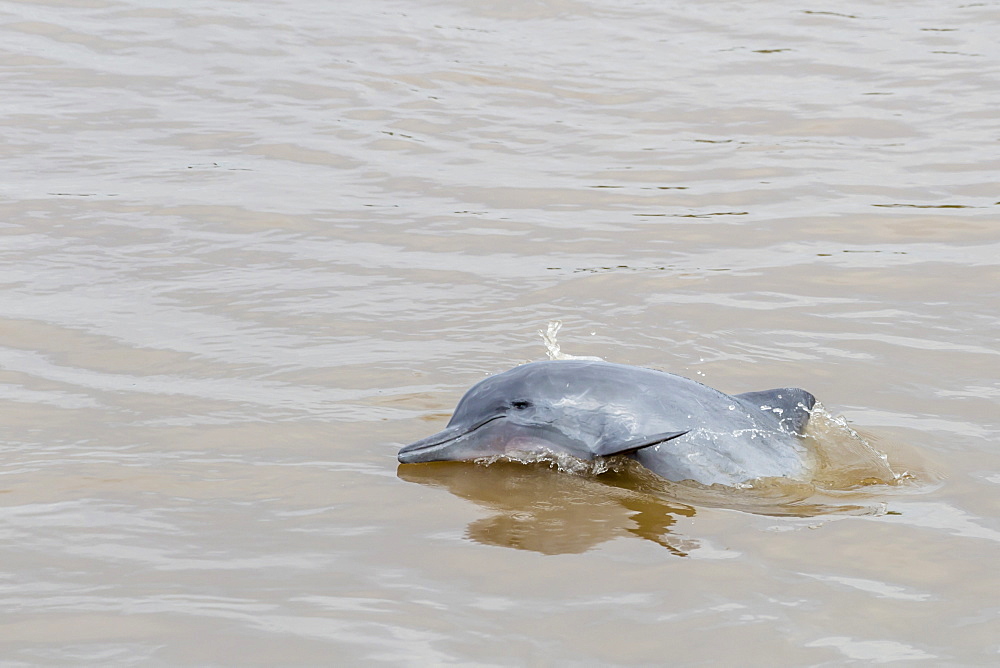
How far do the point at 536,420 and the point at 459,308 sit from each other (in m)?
2.39

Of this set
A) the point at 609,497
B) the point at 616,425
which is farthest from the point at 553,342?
the point at 609,497

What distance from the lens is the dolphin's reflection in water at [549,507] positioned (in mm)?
5109

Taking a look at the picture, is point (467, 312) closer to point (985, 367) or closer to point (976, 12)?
point (985, 367)

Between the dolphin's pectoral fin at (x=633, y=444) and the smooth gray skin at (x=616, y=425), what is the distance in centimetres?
2

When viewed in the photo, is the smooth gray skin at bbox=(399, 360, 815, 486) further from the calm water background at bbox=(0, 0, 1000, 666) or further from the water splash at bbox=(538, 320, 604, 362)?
the water splash at bbox=(538, 320, 604, 362)

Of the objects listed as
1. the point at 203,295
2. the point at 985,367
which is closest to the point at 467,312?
the point at 203,295

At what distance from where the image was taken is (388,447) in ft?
20.1

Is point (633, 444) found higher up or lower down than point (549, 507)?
higher up

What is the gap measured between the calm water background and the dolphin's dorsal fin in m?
0.41

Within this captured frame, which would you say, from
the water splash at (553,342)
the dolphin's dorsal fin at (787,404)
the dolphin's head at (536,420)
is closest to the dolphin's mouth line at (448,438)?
the dolphin's head at (536,420)

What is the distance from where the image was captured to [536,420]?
5.71 metres

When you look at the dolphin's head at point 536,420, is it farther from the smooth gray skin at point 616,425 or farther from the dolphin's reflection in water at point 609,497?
the dolphin's reflection in water at point 609,497

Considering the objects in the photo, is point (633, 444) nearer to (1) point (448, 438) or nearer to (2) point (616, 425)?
(2) point (616, 425)

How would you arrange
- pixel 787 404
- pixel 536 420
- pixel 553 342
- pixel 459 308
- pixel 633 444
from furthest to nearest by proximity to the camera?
1. pixel 459 308
2. pixel 553 342
3. pixel 787 404
4. pixel 536 420
5. pixel 633 444
